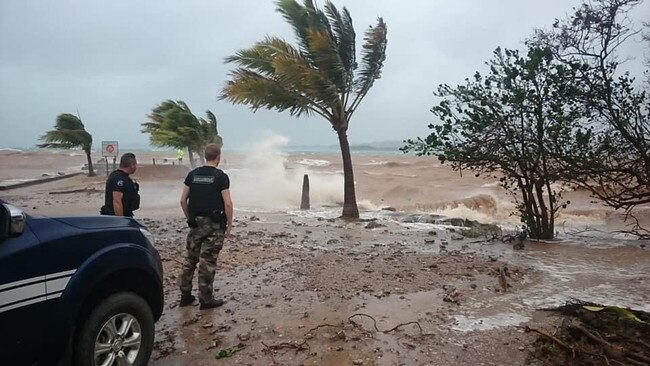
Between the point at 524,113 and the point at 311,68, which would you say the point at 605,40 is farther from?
the point at 311,68

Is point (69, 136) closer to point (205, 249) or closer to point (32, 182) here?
point (32, 182)

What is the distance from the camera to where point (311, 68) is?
13.2 meters

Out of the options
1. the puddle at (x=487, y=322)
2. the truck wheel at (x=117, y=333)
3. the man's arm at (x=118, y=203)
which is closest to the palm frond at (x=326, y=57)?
the man's arm at (x=118, y=203)

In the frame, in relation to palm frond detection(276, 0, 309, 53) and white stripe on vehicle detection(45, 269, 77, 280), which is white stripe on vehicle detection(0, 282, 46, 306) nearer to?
white stripe on vehicle detection(45, 269, 77, 280)

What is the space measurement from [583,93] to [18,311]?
9.83 m

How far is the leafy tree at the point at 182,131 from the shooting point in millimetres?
26734

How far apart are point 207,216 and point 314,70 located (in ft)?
28.6

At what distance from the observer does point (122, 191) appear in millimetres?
5430

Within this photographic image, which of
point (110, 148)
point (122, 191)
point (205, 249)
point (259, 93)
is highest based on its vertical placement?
point (259, 93)

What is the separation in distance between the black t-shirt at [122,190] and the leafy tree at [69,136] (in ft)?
93.4

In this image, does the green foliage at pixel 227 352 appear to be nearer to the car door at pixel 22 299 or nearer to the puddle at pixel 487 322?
the car door at pixel 22 299

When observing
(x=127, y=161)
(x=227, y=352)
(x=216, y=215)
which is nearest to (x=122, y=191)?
(x=127, y=161)

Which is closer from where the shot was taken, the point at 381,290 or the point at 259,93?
the point at 381,290

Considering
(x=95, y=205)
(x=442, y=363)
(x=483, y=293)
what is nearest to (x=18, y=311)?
(x=442, y=363)
